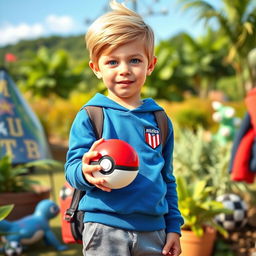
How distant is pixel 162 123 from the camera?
1891 millimetres

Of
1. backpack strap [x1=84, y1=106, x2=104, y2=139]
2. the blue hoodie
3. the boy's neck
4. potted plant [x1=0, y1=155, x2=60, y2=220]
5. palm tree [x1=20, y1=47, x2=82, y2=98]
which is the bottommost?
palm tree [x1=20, y1=47, x2=82, y2=98]

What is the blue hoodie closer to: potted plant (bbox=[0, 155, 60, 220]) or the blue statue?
the blue statue

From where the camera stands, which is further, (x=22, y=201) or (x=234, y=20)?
(x=234, y=20)

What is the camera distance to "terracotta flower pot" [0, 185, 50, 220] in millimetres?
4410

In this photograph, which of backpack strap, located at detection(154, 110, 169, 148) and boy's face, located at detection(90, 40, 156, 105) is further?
backpack strap, located at detection(154, 110, 169, 148)

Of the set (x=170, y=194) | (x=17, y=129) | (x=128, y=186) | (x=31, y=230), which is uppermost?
(x=128, y=186)

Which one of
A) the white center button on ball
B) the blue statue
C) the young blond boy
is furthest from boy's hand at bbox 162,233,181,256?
the blue statue

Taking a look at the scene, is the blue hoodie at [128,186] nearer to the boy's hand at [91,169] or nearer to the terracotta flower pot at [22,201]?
the boy's hand at [91,169]

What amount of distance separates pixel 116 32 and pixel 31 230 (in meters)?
2.87

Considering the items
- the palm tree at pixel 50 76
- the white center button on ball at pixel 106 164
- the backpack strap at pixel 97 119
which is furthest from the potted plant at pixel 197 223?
the palm tree at pixel 50 76

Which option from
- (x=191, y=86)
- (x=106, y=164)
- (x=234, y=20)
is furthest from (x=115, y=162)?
(x=191, y=86)

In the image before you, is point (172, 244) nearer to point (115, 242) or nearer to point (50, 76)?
point (115, 242)

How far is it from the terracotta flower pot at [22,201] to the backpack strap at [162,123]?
9.24 ft

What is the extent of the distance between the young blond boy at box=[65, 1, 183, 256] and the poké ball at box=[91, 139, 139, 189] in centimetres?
11
